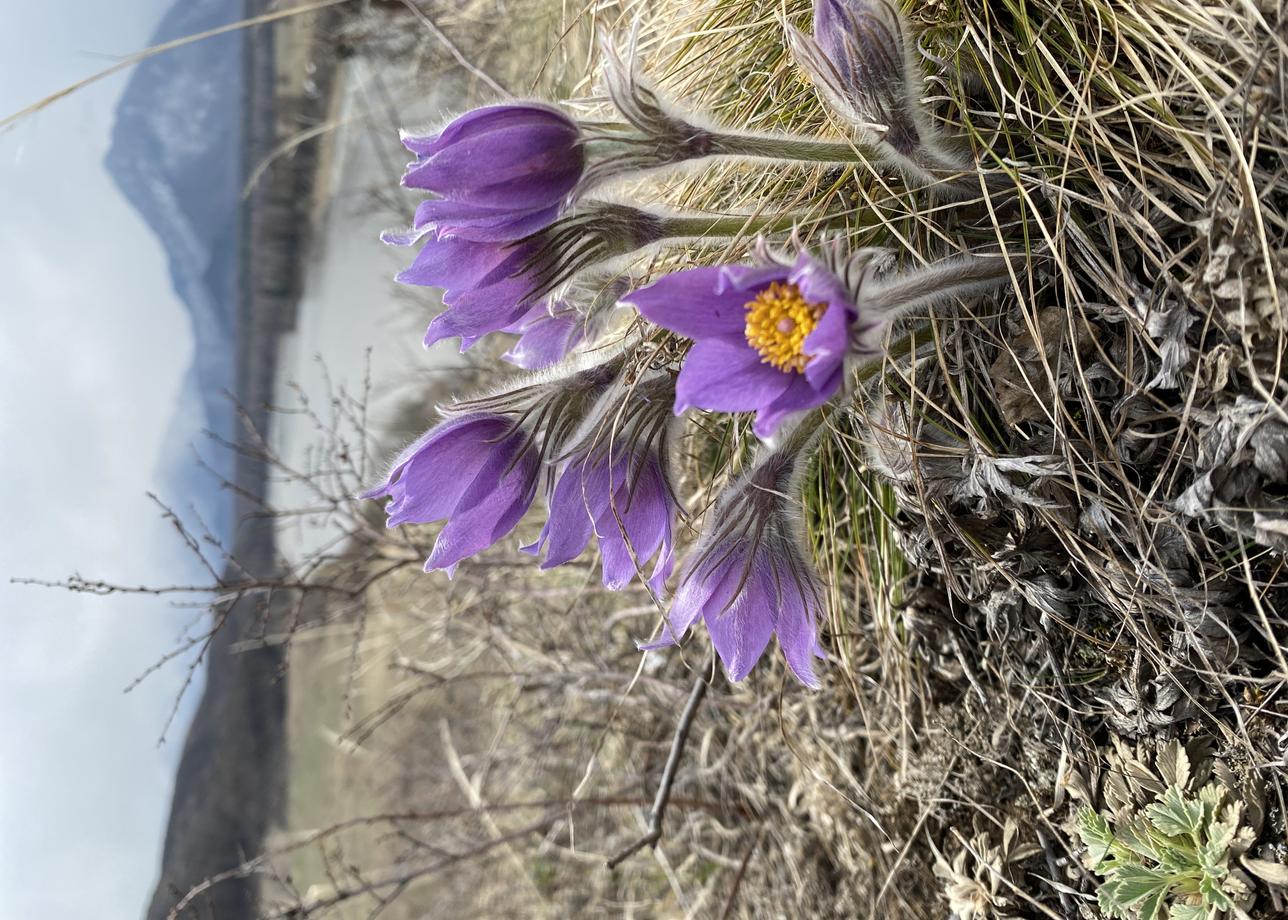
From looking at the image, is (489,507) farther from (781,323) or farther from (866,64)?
(866,64)

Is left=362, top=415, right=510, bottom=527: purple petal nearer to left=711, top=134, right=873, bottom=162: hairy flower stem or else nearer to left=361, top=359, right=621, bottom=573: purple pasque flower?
left=361, top=359, right=621, bottom=573: purple pasque flower

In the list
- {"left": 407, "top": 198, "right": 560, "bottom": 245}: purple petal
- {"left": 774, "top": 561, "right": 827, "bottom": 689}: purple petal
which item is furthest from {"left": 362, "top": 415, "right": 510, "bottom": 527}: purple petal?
{"left": 774, "top": 561, "right": 827, "bottom": 689}: purple petal

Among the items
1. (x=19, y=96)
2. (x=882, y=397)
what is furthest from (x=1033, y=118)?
(x=19, y=96)

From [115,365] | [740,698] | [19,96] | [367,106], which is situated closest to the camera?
[740,698]

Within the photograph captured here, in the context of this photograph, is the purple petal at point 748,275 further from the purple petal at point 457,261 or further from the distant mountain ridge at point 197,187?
the distant mountain ridge at point 197,187

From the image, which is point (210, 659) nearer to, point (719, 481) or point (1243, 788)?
point (719, 481)

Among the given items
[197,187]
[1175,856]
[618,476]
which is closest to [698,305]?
[618,476]

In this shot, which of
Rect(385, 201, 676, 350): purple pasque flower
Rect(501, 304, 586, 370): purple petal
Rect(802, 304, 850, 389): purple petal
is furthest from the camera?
Rect(501, 304, 586, 370): purple petal
